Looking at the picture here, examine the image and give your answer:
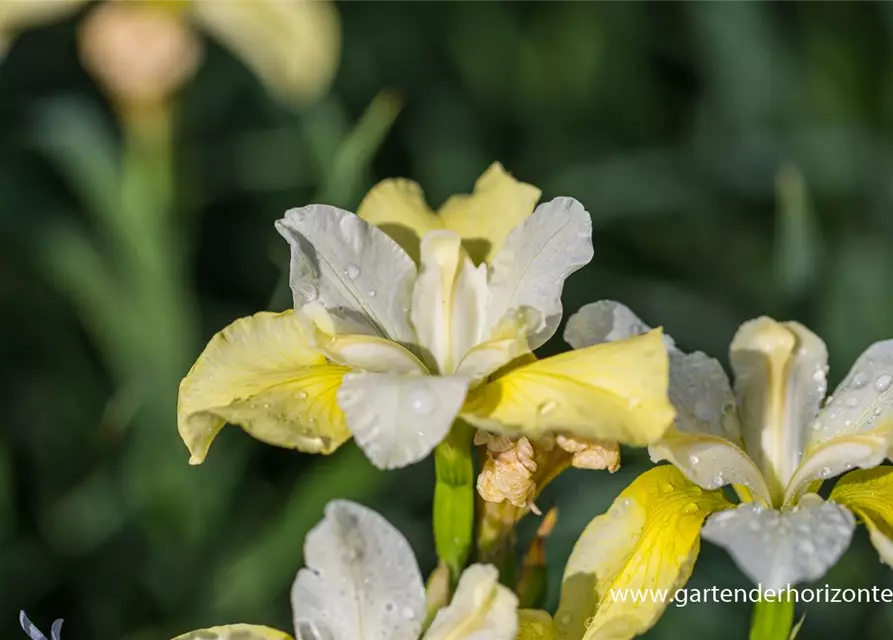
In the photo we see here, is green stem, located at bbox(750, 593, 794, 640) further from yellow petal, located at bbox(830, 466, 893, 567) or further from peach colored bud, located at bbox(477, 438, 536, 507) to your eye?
peach colored bud, located at bbox(477, 438, 536, 507)

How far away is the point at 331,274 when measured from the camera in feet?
3.61

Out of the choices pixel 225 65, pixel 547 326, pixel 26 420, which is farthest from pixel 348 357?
pixel 225 65

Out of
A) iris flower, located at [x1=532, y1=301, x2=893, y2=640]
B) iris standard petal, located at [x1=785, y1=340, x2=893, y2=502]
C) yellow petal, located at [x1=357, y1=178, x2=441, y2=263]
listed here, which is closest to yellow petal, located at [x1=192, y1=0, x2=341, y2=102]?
yellow petal, located at [x1=357, y1=178, x2=441, y2=263]

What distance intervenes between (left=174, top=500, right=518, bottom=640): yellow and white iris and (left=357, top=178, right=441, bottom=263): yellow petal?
0.35m

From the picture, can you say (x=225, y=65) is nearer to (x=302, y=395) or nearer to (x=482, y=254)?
(x=482, y=254)

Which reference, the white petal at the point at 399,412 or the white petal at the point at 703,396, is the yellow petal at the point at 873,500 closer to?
the white petal at the point at 703,396

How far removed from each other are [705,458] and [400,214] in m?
0.41

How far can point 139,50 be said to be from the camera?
1865 millimetres

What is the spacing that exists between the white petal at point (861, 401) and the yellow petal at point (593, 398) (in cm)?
28

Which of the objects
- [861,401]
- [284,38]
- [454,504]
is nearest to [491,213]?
[454,504]

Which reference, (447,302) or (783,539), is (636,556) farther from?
(447,302)

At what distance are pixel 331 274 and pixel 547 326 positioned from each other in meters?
0.21

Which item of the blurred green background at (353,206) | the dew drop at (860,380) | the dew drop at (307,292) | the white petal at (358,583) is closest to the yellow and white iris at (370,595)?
the white petal at (358,583)

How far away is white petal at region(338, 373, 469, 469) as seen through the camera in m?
0.89
